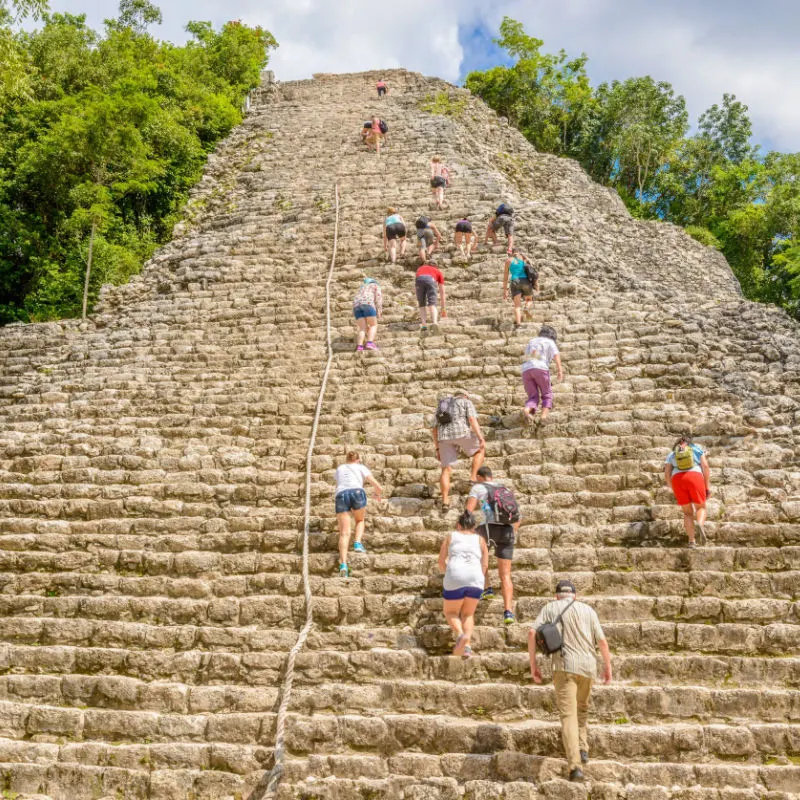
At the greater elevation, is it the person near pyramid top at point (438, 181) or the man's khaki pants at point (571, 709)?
the person near pyramid top at point (438, 181)

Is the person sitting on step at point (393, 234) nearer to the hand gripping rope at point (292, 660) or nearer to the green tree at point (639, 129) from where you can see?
the hand gripping rope at point (292, 660)

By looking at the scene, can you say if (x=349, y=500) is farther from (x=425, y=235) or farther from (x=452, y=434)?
(x=425, y=235)

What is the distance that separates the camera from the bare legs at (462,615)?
190 inches

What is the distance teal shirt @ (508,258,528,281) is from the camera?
31.4ft

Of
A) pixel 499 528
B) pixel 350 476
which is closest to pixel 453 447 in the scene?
pixel 350 476

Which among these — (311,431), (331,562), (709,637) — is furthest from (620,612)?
(311,431)

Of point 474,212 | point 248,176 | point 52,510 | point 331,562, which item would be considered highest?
point 248,176

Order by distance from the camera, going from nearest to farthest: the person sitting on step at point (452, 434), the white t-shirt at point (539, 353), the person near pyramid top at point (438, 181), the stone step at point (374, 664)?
1. the stone step at point (374, 664)
2. the person sitting on step at point (452, 434)
3. the white t-shirt at point (539, 353)
4. the person near pyramid top at point (438, 181)

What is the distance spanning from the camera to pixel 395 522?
6.31 metres

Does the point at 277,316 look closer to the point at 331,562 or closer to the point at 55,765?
the point at 331,562

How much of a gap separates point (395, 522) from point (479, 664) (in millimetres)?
1777

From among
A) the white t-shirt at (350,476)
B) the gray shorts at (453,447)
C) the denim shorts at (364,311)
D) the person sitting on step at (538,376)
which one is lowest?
the white t-shirt at (350,476)

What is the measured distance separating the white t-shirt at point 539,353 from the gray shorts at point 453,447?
1.37 metres

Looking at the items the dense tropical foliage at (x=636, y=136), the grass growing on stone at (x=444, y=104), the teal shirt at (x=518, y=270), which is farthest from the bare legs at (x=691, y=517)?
the dense tropical foliage at (x=636, y=136)
